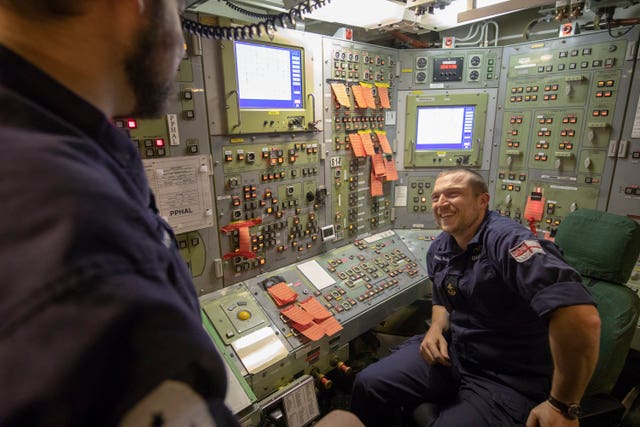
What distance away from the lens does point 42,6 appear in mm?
435

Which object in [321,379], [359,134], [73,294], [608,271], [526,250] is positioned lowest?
[321,379]

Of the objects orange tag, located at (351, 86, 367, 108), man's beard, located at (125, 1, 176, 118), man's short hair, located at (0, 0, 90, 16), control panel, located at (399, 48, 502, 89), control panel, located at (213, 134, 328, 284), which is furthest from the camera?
control panel, located at (399, 48, 502, 89)


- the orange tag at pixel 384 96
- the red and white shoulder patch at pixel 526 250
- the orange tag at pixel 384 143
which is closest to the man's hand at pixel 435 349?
the red and white shoulder patch at pixel 526 250

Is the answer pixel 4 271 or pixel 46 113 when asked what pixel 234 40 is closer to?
pixel 46 113

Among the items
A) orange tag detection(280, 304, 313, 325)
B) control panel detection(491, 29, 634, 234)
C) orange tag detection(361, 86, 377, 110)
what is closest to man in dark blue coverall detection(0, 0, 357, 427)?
orange tag detection(280, 304, 313, 325)

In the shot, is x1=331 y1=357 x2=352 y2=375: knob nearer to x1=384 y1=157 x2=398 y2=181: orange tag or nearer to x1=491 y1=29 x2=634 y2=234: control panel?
x1=384 y1=157 x2=398 y2=181: orange tag

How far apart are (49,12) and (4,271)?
35cm

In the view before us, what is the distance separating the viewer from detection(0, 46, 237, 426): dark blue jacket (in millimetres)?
303

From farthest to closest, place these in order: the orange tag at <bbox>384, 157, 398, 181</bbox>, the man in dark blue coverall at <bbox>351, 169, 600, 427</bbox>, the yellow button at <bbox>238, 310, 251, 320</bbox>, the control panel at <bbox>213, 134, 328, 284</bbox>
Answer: the orange tag at <bbox>384, 157, 398, 181</bbox>, the control panel at <bbox>213, 134, 328, 284</bbox>, the yellow button at <bbox>238, 310, 251, 320</bbox>, the man in dark blue coverall at <bbox>351, 169, 600, 427</bbox>

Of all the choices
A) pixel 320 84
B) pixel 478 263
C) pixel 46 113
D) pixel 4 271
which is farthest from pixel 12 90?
pixel 320 84

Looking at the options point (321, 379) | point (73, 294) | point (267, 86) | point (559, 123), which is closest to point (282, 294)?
point (321, 379)

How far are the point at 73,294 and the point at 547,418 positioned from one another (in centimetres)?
158

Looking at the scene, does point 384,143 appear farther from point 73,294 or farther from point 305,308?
point 73,294

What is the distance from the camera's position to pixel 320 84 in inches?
89.5
